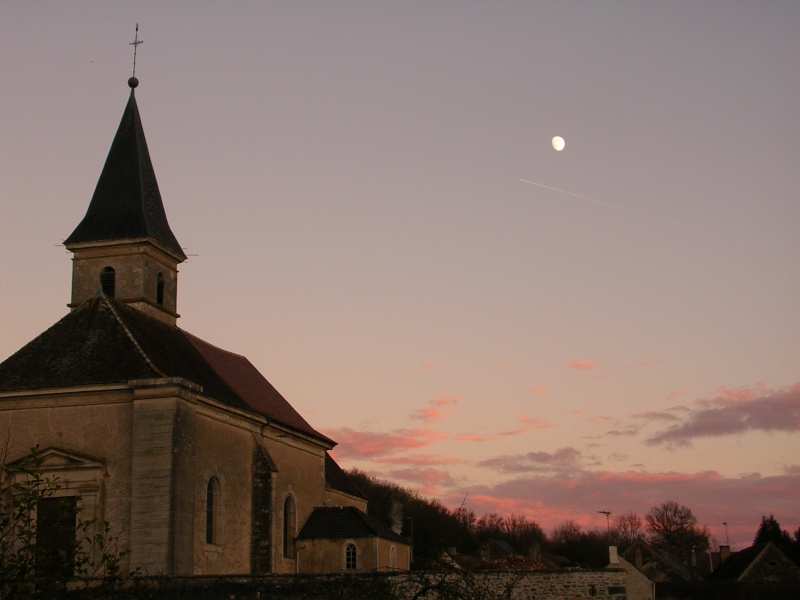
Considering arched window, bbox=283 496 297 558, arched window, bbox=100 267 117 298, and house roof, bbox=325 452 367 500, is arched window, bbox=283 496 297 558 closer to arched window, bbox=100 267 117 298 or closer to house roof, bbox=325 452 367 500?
house roof, bbox=325 452 367 500

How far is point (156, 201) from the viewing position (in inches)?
1494

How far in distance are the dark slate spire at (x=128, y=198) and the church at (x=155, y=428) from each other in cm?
5

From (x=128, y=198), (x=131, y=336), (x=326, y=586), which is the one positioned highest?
(x=128, y=198)

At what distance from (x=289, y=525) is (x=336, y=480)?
23.2ft

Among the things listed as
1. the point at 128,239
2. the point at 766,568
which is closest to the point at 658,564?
the point at 766,568

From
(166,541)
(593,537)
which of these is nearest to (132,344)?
(166,541)

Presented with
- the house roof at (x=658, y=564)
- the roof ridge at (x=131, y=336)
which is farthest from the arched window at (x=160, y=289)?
the house roof at (x=658, y=564)

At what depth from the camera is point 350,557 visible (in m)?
36.7

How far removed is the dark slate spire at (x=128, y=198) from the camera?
119 feet

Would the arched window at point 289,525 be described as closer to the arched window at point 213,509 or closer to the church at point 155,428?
the church at point 155,428

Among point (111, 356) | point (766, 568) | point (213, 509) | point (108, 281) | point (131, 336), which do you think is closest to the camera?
point (111, 356)

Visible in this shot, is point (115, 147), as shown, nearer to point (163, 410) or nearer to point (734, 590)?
point (163, 410)

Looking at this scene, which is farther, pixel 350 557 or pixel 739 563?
pixel 739 563

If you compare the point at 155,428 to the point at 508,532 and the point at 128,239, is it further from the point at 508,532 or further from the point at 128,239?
the point at 508,532
